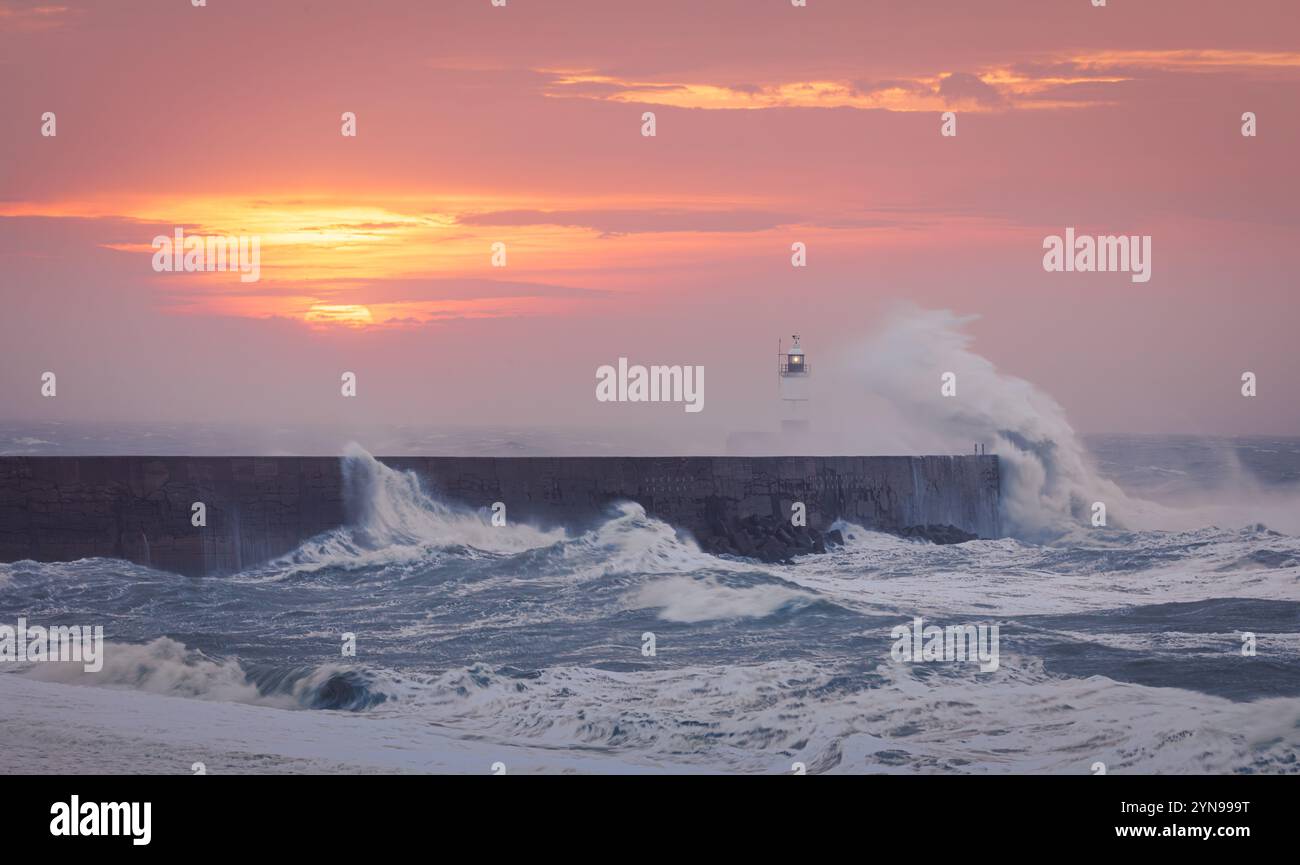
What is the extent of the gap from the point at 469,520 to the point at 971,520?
7.74 metres

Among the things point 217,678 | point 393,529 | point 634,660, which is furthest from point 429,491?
point 217,678

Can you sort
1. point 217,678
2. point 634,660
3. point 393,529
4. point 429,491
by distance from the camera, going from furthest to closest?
point 429,491 → point 393,529 → point 634,660 → point 217,678

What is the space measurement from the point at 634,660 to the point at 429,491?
6.96 meters

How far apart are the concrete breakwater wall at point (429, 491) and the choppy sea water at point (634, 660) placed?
11.3 inches

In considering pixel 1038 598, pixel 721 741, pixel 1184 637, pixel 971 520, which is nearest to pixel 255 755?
pixel 721 741

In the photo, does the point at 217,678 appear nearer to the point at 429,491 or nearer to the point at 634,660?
the point at 634,660

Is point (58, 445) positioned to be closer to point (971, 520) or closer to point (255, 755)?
point (971, 520)

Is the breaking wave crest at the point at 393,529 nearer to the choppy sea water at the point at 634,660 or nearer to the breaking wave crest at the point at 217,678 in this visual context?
the choppy sea water at the point at 634,660

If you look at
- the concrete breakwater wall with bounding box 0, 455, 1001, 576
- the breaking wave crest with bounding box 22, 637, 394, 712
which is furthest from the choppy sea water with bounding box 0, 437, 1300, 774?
the concrete breakwater wall with bounding box 0, 455, 1001, 576

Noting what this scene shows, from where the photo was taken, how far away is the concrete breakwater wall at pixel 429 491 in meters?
15.9

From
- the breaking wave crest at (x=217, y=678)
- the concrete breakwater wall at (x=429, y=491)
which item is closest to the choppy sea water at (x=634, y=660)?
the breaking wave crest at (x=217, y=678)

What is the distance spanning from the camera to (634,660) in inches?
454

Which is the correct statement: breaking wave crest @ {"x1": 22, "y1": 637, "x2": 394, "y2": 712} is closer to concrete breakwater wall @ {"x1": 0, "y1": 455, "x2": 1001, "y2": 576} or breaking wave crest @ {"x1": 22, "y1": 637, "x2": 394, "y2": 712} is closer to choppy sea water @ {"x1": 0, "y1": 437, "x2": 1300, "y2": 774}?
choppy sea water @ {"x1": 0, "y1": 437, "x2": 1300, "y2": 774}
